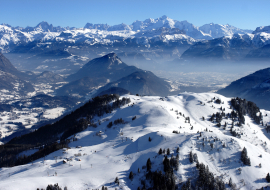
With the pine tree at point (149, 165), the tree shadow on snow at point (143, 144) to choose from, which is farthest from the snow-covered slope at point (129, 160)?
the pine tree at point (149, 165)

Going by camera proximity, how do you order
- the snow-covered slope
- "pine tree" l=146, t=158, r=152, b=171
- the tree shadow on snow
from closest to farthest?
1. the snow-covered slope
2. "pine tree" l=146, t=158, r=152, b=171
3. the tree shadow on snow

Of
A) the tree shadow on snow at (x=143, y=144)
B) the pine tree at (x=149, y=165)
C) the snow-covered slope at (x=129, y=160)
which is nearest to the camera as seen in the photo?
the snow-covered slope at (x=129, y=160)

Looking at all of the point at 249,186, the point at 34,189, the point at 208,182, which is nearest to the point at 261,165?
the point at 249,186

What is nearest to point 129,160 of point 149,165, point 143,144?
point 143,144

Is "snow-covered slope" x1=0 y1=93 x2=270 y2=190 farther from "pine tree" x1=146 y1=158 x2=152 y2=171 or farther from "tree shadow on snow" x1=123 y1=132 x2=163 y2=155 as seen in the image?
"pine tree" x1=146 y1=158 x2=152 y2=171

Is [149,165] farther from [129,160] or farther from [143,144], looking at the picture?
[143,144]

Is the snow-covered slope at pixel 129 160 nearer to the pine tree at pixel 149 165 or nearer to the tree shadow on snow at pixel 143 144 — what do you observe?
the tree shadow on snow at pixel 143 144

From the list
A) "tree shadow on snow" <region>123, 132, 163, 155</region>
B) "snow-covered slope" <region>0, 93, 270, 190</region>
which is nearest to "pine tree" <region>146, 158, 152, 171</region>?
"snow-covered slope" <region>0, 93, 270, 190</region>

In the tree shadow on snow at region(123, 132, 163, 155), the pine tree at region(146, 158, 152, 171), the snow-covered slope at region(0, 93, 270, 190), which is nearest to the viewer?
the snow-covered slope at region(0, 93, 270, 190)

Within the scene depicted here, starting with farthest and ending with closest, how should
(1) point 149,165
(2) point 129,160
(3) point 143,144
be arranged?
(3) point 143,144
(2) point 129,160
(1) point 149,165

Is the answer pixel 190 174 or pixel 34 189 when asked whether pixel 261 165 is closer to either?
pixel 190 174

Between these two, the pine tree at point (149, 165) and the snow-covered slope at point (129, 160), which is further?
the pine tree at point (149, 165)
